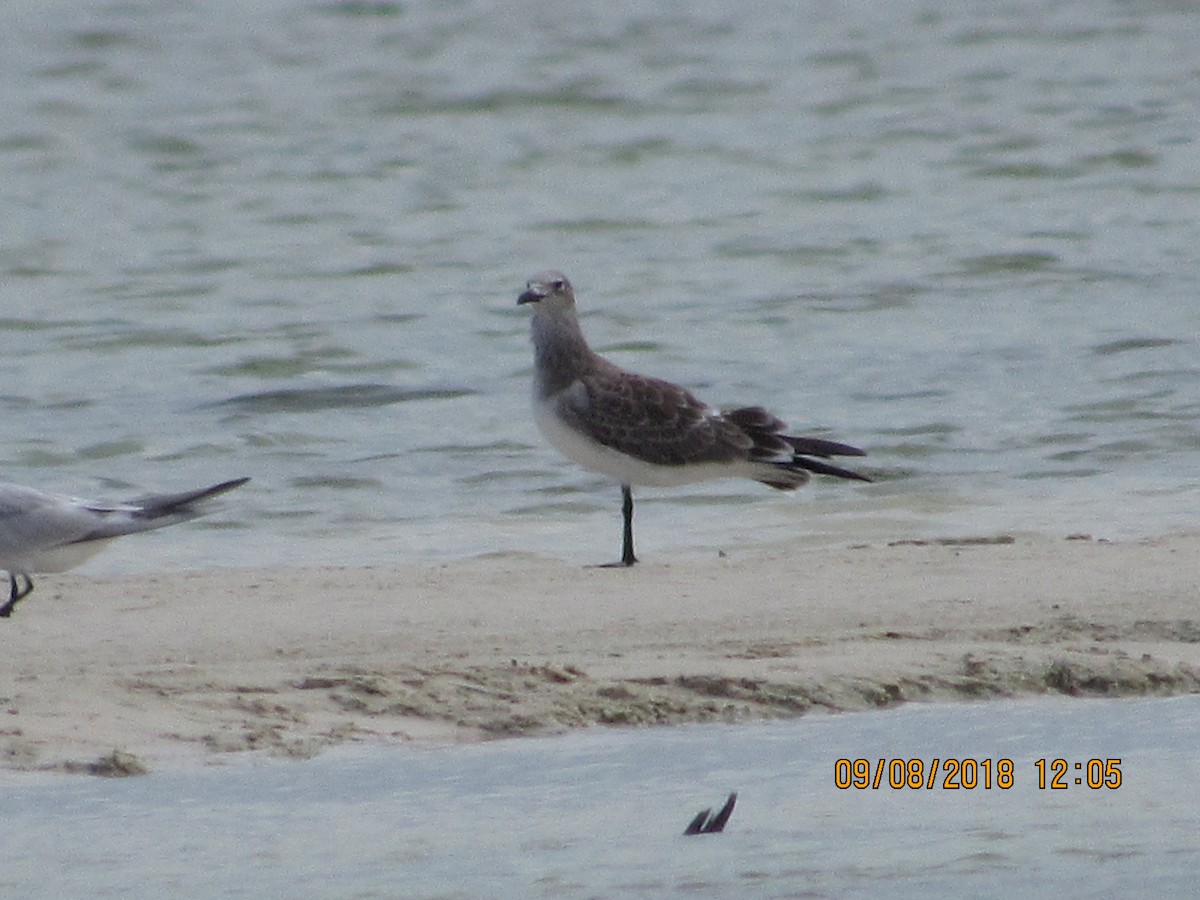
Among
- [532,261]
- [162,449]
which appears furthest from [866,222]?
[162,449]

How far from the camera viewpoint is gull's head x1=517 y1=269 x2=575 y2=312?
29.1ft

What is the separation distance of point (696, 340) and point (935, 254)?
8.89ft

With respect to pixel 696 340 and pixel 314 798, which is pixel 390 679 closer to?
pixel 314 798

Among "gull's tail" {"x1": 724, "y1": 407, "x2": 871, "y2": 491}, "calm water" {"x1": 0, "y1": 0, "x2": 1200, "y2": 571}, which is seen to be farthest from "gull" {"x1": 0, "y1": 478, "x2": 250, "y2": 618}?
"gull's tail" {"x1": 724, "y1": 407, "x2": 871, "y2": 491}

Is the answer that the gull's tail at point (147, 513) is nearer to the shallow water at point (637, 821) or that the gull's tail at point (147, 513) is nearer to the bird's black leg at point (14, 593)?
the bird's black leg at point (14, 593)

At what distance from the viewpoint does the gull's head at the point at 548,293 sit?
888cm

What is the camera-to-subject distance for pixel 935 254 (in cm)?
1541

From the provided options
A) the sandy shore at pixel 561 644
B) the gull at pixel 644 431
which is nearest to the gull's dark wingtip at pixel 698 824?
the sandy shore at pixel 561 644

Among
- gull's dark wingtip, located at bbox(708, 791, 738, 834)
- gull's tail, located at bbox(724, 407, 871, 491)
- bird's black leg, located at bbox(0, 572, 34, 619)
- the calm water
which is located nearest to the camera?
gull's dark wingtip, located at bbox(708, 791, 738, 834)

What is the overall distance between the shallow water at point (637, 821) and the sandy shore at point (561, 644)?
0.67ft

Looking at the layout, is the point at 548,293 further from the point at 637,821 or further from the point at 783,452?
the point at 637,821

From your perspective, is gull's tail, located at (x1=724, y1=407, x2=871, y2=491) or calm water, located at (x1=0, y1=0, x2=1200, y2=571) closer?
gull's tail, located at (x1=724, y1=407, x2=871, y2=491)

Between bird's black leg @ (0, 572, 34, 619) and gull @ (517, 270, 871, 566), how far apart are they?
1.93 meters
